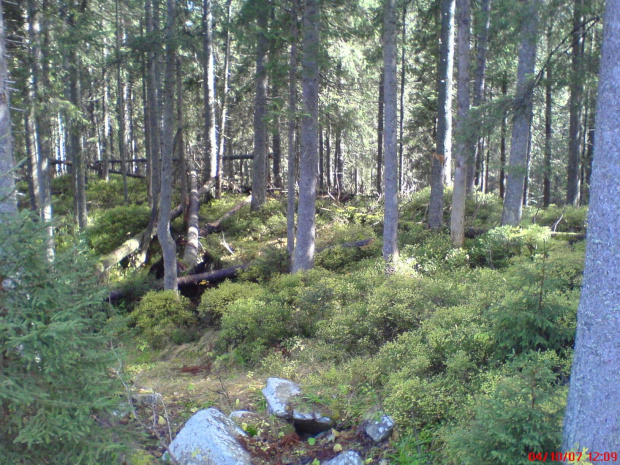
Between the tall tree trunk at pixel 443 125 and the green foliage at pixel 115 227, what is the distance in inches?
442

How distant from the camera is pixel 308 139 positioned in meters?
11.8

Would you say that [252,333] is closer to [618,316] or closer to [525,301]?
[525,301]

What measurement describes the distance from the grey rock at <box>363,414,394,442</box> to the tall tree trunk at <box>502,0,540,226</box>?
6.36 m

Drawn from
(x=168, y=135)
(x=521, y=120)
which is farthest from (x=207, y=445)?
(x=521, y=120)

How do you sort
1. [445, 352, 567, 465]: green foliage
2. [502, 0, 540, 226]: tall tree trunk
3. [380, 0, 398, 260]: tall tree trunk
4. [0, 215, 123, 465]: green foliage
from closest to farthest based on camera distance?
1. [0, 215, 123, 465]: green foliage
2. [445, 352, 567, 465]: green foliage
3. [502, 0, 540, 226]: tall tree trunk
4. [380, 0, 398, 260]: tall tree trunk

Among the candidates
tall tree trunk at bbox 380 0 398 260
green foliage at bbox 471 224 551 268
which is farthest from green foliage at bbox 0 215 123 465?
green foliage at bbox 471 224 551 268

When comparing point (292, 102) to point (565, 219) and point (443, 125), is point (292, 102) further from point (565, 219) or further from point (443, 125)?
point (565, 219)

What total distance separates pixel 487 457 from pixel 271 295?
7336 mm

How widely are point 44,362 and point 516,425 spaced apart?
3736mm

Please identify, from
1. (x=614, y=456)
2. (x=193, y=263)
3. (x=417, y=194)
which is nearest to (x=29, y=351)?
(x=614, y=456)

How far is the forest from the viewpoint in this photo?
3.59m

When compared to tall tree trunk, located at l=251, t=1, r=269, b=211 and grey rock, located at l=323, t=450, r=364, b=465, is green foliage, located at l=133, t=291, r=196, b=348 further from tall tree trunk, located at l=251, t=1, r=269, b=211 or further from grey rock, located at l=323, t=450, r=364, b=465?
tall tree trunk, located at l=251, t=1, r=269, b=211

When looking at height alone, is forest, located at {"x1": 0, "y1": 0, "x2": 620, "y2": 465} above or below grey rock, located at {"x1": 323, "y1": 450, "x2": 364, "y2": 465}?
above

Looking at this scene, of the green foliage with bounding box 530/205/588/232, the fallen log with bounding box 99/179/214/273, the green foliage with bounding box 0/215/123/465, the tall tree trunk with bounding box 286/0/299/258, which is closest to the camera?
the green foliage with bounding box 0/215/123/465
